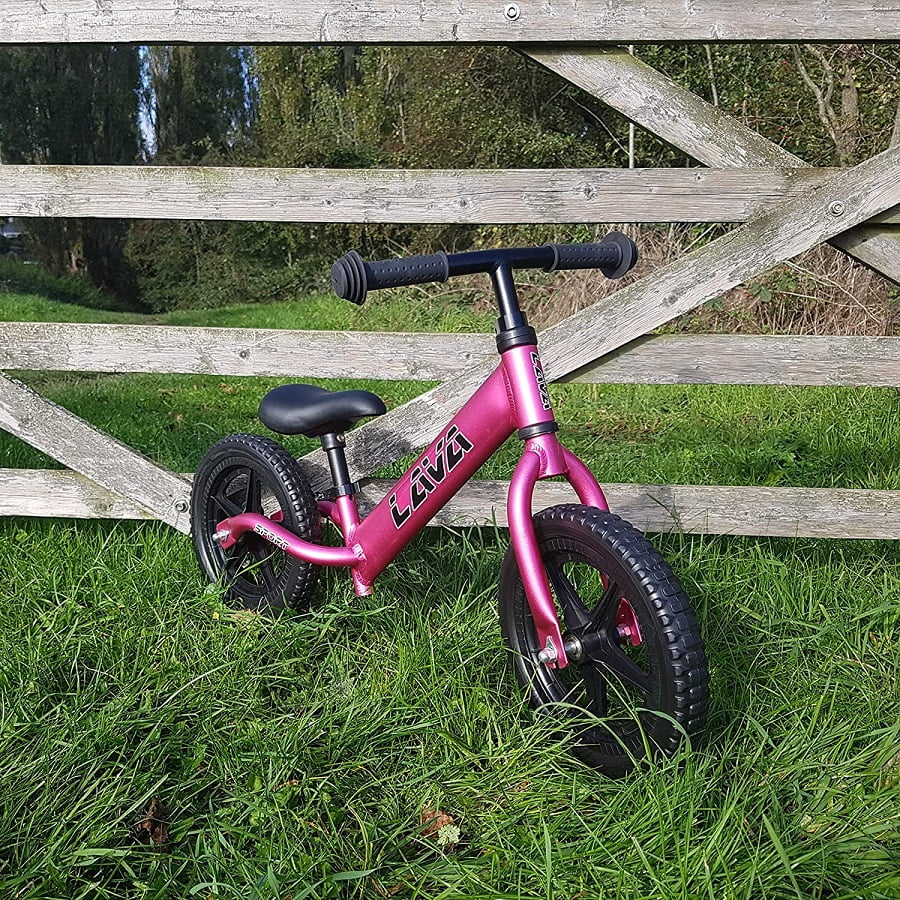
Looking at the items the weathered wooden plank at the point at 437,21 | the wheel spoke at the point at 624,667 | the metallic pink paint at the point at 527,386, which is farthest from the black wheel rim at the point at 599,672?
the weathered wooden plank at the point at 437,21

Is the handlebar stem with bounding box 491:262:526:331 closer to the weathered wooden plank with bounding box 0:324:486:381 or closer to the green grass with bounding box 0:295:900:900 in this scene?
the weathered wooden plank with bounding box 0:324:486:381

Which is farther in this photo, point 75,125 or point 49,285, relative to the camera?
point 75,125

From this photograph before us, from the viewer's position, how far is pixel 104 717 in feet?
7.87

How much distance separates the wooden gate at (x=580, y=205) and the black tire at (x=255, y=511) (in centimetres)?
23

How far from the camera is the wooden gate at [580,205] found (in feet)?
9.52

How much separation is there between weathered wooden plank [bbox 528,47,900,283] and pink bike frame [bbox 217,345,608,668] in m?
1.00

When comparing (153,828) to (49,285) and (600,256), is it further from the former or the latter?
(49,285)

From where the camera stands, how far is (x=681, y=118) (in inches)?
115

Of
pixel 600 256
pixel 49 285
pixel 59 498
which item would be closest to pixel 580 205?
pixel 600 256

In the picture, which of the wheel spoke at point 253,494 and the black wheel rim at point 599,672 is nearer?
the black wheel rim at point 599,672

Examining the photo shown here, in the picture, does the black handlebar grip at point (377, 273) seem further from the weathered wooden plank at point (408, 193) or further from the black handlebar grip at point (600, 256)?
the weathered wooden plank at point (408, 193)

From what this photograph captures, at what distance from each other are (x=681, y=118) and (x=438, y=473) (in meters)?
1.25

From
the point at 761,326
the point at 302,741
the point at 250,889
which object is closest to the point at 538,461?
the point at 302,741

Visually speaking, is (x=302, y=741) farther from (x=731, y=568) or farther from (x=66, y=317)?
(x=66, y=317)
